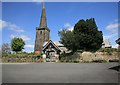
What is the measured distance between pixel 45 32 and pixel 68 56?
32.4 m

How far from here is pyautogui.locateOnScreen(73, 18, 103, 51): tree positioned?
45.6 m

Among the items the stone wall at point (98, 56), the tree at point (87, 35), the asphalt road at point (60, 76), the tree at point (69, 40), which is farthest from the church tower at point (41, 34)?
the asphalt road at point (60, 76)

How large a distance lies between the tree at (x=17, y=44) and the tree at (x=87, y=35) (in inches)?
1456

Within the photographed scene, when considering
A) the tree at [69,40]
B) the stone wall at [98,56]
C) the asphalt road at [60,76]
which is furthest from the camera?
the tree at [69,40]

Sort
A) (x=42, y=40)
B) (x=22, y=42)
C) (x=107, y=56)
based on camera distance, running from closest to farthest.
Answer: (x=107, y=56) → (x=42, y=40) → (x=22, y=42)

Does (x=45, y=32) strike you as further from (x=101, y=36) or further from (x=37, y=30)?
(x=101, y=36)

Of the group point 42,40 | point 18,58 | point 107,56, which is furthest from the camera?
point 42,40

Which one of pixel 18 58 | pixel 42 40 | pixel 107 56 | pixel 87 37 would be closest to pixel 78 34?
pixel 87 37

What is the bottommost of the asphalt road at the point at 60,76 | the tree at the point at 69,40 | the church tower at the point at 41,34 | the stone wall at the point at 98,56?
the asphalt road at the point at 60,76

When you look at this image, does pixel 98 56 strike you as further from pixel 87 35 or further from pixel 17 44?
pixel 17 44

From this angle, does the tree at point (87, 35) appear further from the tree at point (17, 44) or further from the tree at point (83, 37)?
the tree at point (17, 44)

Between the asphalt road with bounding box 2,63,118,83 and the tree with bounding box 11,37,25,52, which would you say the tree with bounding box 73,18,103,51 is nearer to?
the asphalt road with bounding box 2,63,118,83

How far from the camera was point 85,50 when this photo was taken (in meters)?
46.0

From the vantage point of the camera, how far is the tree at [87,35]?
1795 inches
